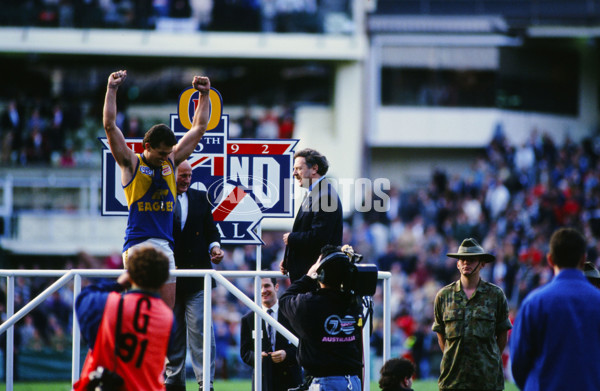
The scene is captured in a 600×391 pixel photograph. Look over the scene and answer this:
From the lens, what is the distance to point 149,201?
7.40 metres

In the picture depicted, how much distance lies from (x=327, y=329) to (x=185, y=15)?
20.8 meters

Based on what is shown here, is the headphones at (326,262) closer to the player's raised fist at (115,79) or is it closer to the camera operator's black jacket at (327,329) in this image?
the camera operator's black jacket at (327,329)

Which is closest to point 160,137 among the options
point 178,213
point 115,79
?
point 115,79

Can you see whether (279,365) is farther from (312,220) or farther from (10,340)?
(10,340)

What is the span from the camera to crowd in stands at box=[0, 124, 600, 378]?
1809 cm

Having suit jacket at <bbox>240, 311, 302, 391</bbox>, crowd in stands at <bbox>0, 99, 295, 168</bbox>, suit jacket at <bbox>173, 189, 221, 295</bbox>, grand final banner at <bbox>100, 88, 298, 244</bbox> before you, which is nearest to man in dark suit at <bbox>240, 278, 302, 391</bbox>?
suit jacket at <bbox>240, 311, 302, 391</bbox>

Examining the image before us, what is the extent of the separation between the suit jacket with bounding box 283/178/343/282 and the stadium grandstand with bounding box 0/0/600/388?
9.94 m

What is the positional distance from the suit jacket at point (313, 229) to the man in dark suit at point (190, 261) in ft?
2.39

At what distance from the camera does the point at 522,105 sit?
98.8 feet

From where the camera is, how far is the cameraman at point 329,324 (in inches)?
252

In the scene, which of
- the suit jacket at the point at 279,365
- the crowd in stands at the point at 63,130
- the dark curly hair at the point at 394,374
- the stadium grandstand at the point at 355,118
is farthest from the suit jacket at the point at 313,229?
the crowd in stands at the point at 63,130

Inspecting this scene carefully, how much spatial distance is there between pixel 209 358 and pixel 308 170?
1.89 m

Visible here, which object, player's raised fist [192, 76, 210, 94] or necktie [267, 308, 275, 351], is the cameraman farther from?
necktie [267, 308, 275, 351]

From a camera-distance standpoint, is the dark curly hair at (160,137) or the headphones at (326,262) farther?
the dark curly hair at (160,137)
